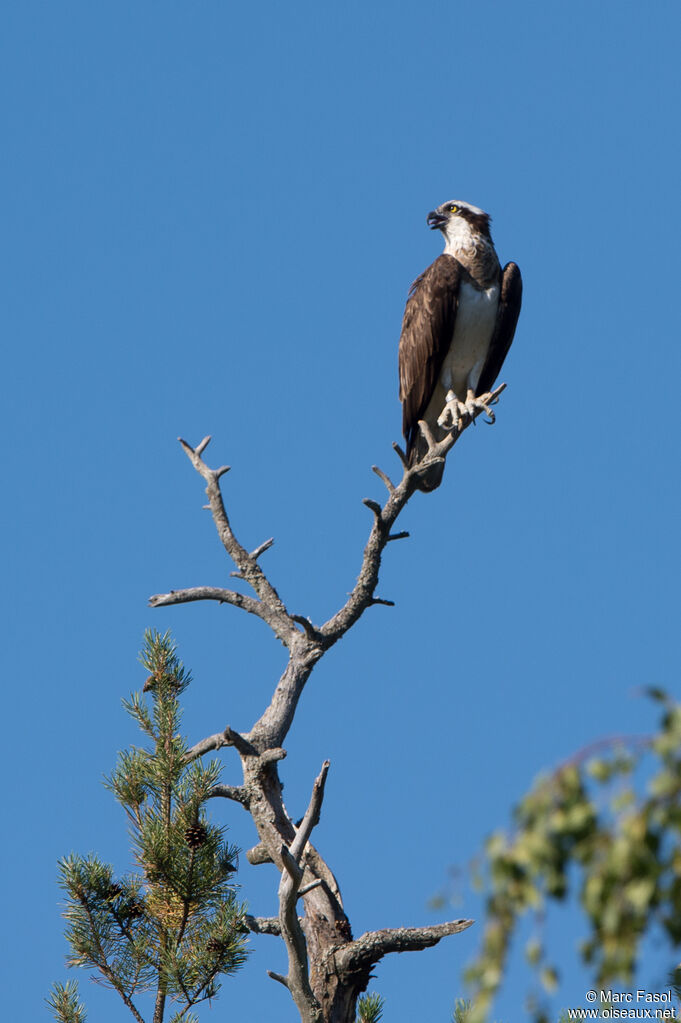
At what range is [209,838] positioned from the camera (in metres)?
6.12

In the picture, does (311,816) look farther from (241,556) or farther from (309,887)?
(241,556)

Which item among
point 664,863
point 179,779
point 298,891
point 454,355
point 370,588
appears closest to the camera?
point 664,863

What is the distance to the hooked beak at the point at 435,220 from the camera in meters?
9.80

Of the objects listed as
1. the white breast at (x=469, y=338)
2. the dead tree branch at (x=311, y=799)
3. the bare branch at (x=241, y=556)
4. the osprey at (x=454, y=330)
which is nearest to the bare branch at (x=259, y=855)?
the dead tree branch at (x=311, y=799)

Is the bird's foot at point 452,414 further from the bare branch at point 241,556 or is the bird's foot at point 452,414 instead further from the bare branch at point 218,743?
the bare branch at point 218,743

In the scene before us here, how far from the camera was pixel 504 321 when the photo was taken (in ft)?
30.5

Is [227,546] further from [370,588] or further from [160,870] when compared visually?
[160,870]

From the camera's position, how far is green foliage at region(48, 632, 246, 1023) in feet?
19.9

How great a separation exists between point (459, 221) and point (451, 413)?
1833mm

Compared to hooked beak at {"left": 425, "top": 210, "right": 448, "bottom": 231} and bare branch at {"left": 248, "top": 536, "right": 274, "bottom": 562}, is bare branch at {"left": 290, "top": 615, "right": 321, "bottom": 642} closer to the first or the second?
bare branch at {"left": 248, "top": 536, "right": 274, "bottom": 562}

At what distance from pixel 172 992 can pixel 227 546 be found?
2343 mm

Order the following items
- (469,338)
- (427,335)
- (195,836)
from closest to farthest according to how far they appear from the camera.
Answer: (195,836) → (427,335) → (469,338)

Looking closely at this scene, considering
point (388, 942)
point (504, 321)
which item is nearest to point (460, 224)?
point (504, 321)

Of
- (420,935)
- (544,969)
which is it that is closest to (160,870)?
(420,935)
